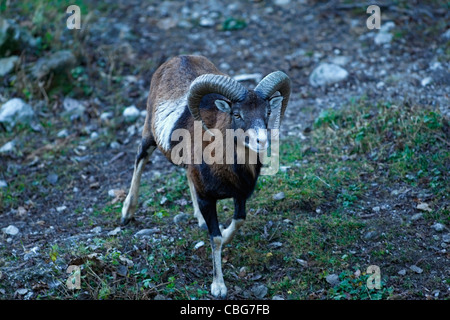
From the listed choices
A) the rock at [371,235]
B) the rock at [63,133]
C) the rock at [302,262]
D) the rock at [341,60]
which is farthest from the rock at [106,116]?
the rock at [371,235]

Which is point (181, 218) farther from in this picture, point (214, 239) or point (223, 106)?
point (223, 106)

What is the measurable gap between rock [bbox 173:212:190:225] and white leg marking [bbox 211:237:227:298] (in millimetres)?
1462

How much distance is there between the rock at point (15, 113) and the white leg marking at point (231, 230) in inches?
240

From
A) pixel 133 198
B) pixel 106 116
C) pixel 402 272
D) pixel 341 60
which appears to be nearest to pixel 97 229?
pixel 133 198

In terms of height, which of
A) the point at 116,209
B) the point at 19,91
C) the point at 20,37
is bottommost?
the point at 116,209

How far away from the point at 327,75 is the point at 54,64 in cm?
605

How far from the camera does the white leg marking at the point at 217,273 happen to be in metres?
6.88

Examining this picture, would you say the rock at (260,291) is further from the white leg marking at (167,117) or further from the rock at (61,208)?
the rock at (61,208)

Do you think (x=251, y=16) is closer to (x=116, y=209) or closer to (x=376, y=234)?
(x=116, y=209)

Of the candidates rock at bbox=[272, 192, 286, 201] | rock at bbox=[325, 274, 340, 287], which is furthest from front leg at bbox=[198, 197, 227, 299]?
rock at bbox=[272, 192, 286, 201]

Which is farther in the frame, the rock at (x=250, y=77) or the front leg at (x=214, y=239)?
the rock at (x=250, y=77)

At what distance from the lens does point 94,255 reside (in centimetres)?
700

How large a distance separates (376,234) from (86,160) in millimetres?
Result: 5721
